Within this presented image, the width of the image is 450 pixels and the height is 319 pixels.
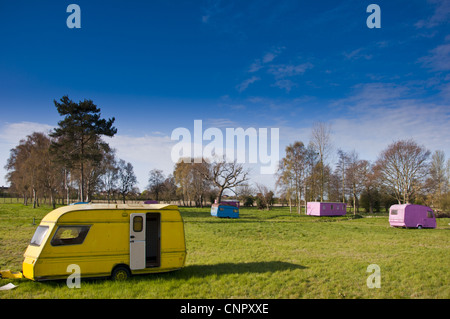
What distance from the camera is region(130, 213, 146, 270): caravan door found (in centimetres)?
911

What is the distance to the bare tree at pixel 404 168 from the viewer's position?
46.7 meters

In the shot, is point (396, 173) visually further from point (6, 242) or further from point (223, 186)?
point (6, 242)

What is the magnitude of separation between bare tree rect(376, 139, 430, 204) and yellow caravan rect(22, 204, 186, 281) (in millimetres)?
46871

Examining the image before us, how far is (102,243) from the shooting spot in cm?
880

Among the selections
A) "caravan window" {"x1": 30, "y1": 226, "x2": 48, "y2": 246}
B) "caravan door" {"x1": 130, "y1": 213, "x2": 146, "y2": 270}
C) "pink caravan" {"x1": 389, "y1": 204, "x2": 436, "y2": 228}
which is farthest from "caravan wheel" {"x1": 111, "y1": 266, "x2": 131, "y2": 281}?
"pink caravan" {"x1": 389, "y1": 204, "x2": 436, "y2": 228}

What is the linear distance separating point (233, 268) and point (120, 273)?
415 centimetres

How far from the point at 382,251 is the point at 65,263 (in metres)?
14.6

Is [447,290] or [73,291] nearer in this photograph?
[73,291]

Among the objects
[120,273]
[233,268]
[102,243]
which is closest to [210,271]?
[233,268]

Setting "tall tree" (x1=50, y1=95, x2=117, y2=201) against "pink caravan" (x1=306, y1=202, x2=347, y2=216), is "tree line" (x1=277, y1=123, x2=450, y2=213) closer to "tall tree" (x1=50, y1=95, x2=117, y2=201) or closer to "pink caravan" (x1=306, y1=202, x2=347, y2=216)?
"pink caravan" (x1=306, y1=202, x2=347, y2=216)

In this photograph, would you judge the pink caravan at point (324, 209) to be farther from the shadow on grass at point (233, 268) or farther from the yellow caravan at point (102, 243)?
the yellow caravan at point (102, 243)

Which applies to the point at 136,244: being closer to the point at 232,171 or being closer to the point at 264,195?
the point at 232,171
